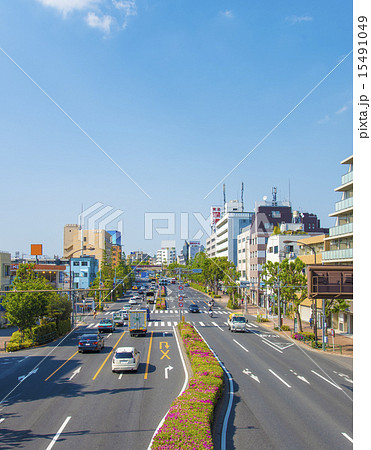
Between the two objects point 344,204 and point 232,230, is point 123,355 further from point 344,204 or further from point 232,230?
point 232,230

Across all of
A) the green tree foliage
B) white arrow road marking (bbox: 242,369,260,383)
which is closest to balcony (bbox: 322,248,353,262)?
white arrow road marking (bbox: 242,369,260,383)

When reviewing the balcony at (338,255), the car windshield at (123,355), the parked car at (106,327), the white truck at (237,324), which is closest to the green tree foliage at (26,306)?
the parked car at (106,327)

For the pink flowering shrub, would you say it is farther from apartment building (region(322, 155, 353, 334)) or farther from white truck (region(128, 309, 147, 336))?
apartment building (region(322, 155, 353, 334))

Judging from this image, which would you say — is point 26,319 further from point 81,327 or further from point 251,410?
point 251,410

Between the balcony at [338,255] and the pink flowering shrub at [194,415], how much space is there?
24014mm

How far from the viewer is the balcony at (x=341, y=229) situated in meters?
44.4

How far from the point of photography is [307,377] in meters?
26.6

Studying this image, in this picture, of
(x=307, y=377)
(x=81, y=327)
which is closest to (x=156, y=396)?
(x=307, y=377)

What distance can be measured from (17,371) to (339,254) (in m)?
34.1

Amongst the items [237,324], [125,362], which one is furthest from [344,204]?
[125,362]

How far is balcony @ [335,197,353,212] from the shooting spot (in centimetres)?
4550

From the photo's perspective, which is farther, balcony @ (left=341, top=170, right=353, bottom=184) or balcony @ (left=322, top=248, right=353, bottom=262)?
balcony @ (left=341, top=170, right=353, bottom=184)

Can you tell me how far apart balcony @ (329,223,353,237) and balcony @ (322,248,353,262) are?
2181 mm

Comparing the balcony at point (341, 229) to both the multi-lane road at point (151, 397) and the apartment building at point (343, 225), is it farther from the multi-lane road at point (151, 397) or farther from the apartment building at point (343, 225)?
the multi-lane road at point (151, 397)
